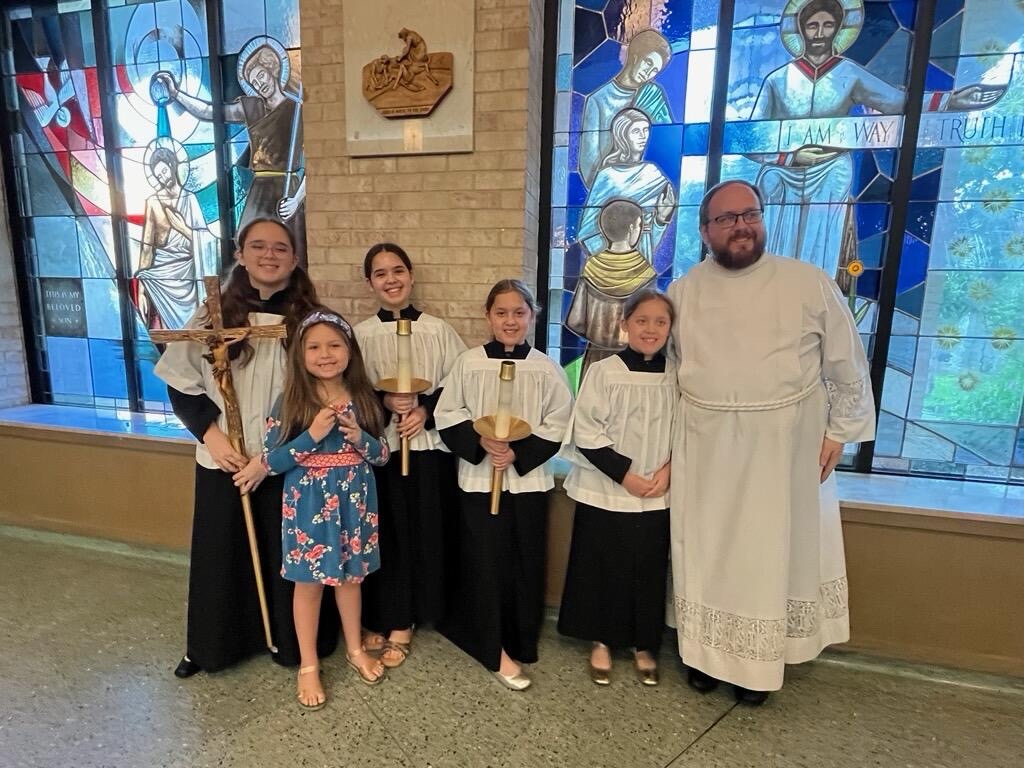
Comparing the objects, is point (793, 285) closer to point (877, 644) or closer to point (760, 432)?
point (760, 432)

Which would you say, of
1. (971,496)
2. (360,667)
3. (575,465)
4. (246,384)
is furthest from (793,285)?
(360,667)

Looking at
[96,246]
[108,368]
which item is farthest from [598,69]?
[108,368]

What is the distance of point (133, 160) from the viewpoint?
3363 mm

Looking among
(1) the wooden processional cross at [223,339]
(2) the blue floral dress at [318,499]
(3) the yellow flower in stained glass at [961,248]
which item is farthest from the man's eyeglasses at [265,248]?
(3) the yellow flower in stained glass at [961,248]

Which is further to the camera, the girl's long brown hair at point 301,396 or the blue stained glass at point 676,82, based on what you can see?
the blue stained glass at point 676,82

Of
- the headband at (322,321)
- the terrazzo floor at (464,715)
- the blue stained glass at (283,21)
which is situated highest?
the blue stained glass at (283,21)

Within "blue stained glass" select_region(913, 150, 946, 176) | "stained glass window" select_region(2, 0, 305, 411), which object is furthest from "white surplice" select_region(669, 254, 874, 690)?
"stained glass window" select_region(2, 0, 305, 411)

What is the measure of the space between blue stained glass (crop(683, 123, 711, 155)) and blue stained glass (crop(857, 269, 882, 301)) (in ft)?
2.86

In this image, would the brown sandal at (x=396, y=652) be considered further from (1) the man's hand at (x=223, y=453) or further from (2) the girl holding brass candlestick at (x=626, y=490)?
(1) the man's hand at (x=223, y=453)

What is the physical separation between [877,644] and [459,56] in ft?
9.27

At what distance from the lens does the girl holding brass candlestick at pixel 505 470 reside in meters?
→ 2.00

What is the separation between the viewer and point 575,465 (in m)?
2.11

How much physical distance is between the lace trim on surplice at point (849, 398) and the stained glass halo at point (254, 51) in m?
2.97

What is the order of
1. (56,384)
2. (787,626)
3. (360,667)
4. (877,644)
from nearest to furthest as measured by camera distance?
(787,626), (360,667), (877,644), (56,384)
